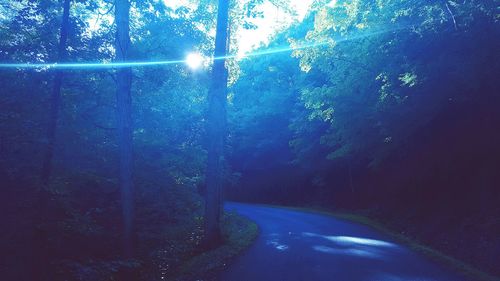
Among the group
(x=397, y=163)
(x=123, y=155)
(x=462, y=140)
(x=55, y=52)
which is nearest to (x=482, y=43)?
(x=462, y=140)

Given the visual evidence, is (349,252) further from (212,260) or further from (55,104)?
(55,104)

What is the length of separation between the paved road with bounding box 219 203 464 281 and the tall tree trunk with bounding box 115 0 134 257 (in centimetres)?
295

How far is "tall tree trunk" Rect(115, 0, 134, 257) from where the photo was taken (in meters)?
10.5

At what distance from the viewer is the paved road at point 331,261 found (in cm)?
839

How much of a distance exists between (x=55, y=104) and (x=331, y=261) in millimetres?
7387

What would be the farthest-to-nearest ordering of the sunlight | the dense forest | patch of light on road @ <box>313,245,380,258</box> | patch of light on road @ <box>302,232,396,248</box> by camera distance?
the sunlight, patch of light on road @ <box>302,232,396,248</box>, patch of light on road @ <box>313,245,380,258</box>, the dense forest

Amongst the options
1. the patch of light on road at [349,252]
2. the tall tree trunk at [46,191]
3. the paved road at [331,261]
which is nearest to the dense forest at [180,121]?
the tall tree trunk at [46,191]

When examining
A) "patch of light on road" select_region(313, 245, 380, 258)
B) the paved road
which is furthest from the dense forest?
"patch of light on road" select_region(313, 245, 380, 258)

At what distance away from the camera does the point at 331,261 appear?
988 centimetres

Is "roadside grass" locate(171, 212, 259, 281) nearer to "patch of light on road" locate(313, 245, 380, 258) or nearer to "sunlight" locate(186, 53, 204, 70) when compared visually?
"patch of light on road" locate(313, 245, 380, 258)


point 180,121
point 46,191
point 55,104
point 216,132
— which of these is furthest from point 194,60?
point 46,191

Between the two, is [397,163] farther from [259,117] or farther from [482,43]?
[259,117]

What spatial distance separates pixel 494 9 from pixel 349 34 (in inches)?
251

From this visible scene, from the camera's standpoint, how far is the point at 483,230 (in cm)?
1207
